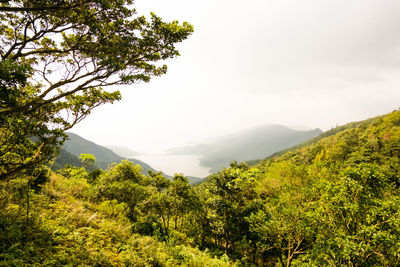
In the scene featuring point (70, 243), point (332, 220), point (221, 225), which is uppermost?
point (70, 243)

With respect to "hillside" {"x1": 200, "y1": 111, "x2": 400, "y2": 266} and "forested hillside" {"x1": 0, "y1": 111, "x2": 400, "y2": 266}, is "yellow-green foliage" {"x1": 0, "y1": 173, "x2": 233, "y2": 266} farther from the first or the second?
"hillside" {"x1": 200, "y1": 111, "x2": 400, "y2": 266}

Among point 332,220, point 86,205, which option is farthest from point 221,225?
point 86,205

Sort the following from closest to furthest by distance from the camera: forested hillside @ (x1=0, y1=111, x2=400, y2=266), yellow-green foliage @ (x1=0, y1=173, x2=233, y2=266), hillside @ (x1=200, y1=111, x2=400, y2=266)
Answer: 1. yellow-green foliage @ (x1=0, y1=173, x2=233, y2=266)
2. forested hillside @ (x1=0, y1=111, x2=400, y2=266)
3. hillside @ (x1=200, y1=111, x2=400, y2=266)

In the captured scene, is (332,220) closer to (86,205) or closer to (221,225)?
(221,225)

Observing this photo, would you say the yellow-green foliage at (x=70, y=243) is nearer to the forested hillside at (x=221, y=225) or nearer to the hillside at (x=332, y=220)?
the forested hillside at (x=221, y=225)

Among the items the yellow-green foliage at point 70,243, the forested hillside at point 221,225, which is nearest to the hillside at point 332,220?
the forested hillside at point 221,225

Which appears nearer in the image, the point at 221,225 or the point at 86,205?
the point at 86,205

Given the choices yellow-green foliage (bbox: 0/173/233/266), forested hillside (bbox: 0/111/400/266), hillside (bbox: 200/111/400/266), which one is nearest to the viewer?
yellow-green foliage (bbox: 0/173/233/266)

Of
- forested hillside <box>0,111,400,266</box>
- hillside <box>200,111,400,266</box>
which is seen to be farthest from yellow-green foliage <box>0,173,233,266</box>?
hillside <box>200,111,400,266</box>

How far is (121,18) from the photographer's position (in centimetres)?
691

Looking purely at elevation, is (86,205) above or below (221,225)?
above

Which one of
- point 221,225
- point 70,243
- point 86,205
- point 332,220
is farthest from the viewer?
point 221,225

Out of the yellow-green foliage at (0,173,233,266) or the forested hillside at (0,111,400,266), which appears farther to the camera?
the forested hillside at (0,111,400,266)

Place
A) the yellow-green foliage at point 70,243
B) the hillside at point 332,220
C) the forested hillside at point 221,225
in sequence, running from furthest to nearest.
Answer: the hillside at point 332,220
the forested hillside at point 221,225
the yellow-green foliage at point 70,243
